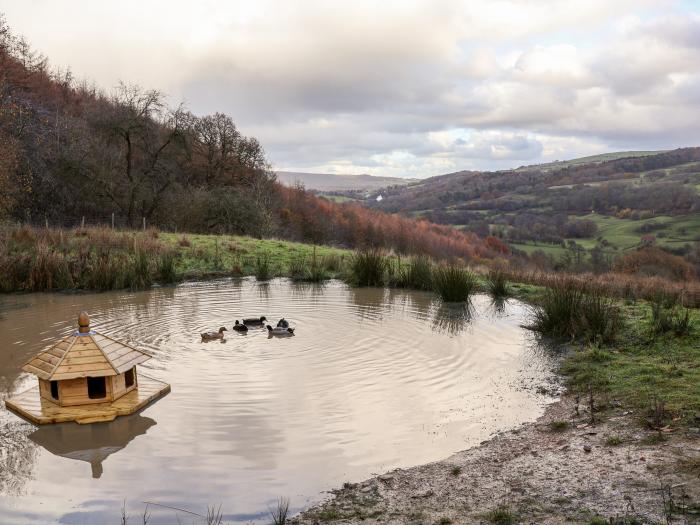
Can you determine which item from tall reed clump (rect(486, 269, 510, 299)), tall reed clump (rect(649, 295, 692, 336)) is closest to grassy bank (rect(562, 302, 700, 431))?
tall reed clump (rect(649, 295, 692, 336))

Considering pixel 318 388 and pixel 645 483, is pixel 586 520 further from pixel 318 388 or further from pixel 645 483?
pixel 318 388

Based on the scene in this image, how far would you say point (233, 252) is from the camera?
756 inches

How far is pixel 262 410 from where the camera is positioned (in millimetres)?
6398

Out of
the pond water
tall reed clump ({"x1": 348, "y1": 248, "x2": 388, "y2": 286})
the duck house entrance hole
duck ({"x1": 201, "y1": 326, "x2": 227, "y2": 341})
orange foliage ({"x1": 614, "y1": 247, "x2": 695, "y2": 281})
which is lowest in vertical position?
orange foliage ({"x1": 614, "y1": 247, "x2": 695, "y2": 281})

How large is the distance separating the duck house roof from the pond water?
0.58 m

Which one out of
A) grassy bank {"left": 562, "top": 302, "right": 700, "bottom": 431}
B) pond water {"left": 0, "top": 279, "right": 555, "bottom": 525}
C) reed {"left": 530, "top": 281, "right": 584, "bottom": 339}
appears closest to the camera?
pond water {"left": 0, "top": 279, "right": 555, "bottom": 525}

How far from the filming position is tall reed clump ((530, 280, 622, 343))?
30.6 ft

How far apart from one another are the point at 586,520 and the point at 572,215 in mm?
97657

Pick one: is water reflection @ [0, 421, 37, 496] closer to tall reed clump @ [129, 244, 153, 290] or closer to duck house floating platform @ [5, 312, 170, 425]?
duck house floating platform @ [5, 312, 170, 425]

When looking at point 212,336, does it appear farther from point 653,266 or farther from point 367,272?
point 653,266

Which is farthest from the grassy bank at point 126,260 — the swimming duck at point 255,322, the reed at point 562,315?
the reed at point 562,315

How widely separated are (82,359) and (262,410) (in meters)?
2.15

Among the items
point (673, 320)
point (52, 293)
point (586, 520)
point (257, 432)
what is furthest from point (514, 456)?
point (52, 293)

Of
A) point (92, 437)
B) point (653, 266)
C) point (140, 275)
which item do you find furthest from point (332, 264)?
point (653, 266)
